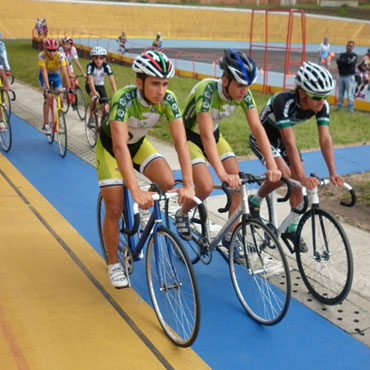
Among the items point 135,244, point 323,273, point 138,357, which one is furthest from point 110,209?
point 323,273

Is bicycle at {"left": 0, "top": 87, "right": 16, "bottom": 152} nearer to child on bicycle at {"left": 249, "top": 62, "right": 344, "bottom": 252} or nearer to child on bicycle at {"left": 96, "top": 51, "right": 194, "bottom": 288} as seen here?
child on bicycle at {"left": 96, "top": 51, "right": 194, "bottom": 288}

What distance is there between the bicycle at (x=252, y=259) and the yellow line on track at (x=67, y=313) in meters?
0.76

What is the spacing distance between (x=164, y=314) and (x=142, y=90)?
180cm

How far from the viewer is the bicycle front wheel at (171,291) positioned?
380cm

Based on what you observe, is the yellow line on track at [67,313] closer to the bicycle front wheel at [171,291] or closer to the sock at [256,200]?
the bicycle front wheel at [171,291]

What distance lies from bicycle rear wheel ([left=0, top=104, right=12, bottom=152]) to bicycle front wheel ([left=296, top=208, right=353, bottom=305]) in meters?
6.40

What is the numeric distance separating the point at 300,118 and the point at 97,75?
237 inches

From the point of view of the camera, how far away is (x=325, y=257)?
4.48 metres

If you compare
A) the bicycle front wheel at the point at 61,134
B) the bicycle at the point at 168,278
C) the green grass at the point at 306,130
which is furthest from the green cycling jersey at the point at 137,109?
the green grass at the point at 306,130

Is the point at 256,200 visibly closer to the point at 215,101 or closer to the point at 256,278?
the point at 256,278

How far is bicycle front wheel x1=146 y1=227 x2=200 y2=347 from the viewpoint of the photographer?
380 centimetres

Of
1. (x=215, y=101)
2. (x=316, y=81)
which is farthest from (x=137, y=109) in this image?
(x=316, y=81)

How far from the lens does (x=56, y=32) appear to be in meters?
44.0

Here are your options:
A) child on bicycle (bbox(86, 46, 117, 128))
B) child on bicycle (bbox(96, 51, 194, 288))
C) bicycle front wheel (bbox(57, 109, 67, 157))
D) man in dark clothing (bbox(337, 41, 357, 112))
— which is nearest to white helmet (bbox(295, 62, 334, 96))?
child on bicycle (bbox(96, 51, 194, 288))
